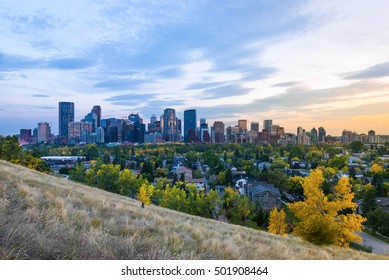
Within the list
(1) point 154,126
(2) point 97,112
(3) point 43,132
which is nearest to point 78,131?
(2) point 97,112

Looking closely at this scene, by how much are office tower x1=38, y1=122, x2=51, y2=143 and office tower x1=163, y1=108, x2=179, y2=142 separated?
6164 cm

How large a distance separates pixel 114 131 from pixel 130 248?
13422cm

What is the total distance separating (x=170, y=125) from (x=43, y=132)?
69.8m

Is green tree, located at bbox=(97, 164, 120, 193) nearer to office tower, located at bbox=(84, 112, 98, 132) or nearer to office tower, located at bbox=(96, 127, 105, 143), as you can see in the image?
office tower, located at bbox=(96, 127, 105, 143)

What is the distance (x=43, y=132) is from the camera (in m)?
130

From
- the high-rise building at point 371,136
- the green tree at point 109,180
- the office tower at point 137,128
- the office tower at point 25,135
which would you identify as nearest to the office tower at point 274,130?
the high-rise building at point 371,136

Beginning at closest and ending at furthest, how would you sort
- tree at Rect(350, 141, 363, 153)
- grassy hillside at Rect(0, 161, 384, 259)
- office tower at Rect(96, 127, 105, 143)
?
1. grassy hillside at Rect(0, 161, 384, 259)
2. office tower at Rect(96, 127, 105, 143)
3. tree at Rect(350, 141, 363, 153)

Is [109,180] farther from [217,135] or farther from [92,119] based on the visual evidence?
[217,135]

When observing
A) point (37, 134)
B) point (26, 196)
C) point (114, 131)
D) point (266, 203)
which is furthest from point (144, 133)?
point (26, 196)

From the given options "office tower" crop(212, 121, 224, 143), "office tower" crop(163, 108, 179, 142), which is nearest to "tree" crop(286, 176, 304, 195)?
"office tower" crop(163, 108, 179, 142)

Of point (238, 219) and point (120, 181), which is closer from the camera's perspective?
point (238, 219)

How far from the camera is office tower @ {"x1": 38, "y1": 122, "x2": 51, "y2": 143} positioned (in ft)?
424

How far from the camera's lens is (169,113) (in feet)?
570

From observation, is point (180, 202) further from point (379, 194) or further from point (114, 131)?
point (114, 131)
